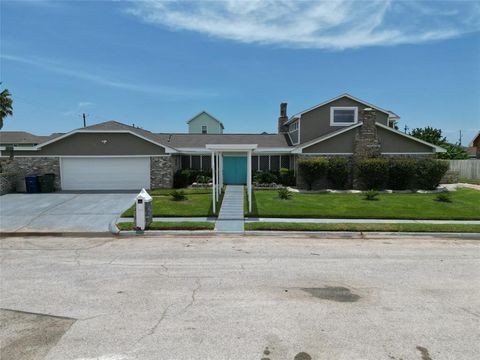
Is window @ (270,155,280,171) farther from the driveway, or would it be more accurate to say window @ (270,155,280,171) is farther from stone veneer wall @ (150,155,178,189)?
the driveway

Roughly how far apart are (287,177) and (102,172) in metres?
12.4

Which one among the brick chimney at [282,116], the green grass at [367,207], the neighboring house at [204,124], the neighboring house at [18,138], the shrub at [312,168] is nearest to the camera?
the green grass at [367,207]

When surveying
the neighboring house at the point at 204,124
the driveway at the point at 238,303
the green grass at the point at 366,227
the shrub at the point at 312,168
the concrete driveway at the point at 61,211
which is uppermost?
the neighboring house at the point at 204,124

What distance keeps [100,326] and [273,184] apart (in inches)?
730

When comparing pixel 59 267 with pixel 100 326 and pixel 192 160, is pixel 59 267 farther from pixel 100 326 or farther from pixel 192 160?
pixel 192 160

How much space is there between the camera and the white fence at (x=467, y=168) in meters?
30.7

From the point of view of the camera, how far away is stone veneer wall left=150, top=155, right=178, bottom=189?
21.9 metres

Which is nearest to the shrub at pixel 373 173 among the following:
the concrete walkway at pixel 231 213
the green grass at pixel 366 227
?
the concrete walkway at pixel 231 213

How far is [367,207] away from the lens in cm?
1600

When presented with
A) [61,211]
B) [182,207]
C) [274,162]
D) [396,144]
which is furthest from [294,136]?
[61,211]

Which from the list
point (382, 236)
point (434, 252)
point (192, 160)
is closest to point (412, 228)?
point (382, 236)

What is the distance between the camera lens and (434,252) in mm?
9836

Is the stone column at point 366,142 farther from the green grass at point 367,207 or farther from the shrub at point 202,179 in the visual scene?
the shrub at point 202,179

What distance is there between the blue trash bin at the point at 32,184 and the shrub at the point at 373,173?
20.5 metres
